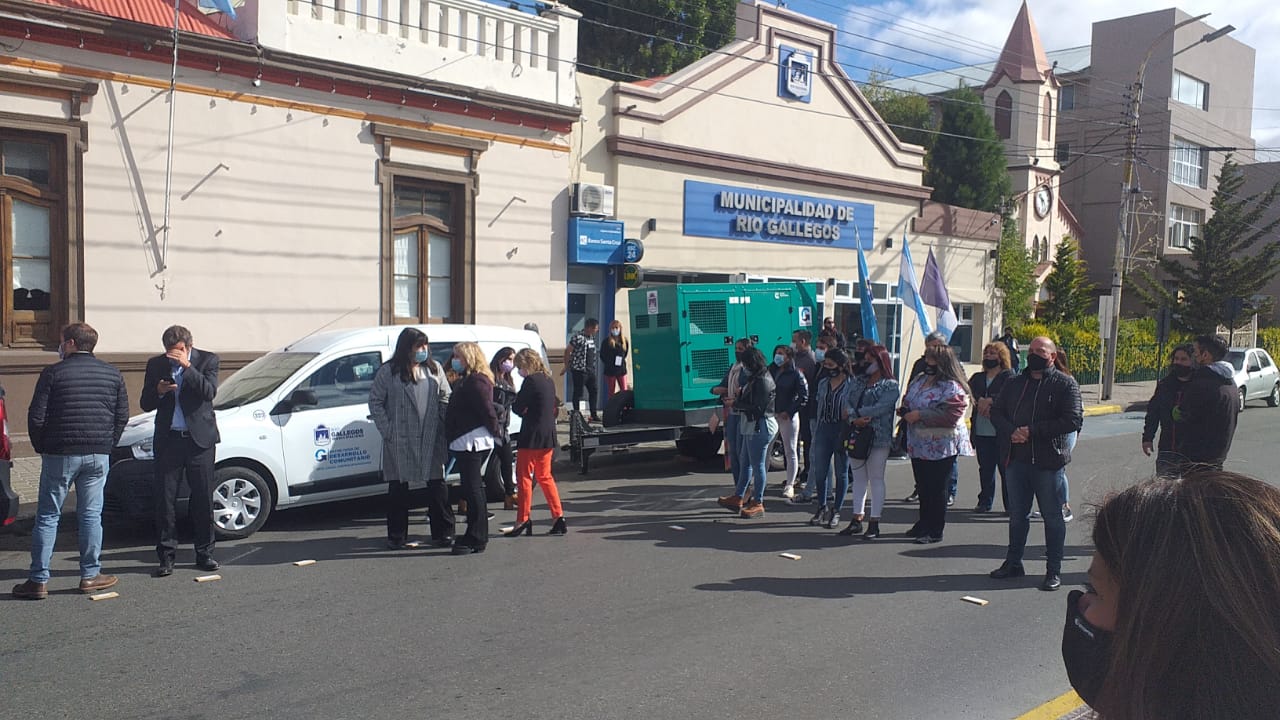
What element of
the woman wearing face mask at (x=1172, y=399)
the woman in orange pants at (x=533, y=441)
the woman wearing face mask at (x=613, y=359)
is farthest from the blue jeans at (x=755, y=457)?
the woman wearing face mask at (x=613, y=359)

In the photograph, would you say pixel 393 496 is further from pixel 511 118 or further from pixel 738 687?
pixel 511 118

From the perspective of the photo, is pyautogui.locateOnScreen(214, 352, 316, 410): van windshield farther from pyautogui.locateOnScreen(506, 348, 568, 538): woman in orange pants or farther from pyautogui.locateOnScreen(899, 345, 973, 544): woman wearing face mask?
pyautogui.locateOnScreen(899, 345, 973, 544): woman wearing face mask

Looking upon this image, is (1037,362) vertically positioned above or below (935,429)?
above

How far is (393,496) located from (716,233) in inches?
480

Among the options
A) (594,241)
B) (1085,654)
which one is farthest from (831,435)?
(594,241)

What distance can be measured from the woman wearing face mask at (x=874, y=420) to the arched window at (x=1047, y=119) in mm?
30245

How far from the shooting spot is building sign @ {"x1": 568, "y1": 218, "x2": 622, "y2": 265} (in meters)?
16.8

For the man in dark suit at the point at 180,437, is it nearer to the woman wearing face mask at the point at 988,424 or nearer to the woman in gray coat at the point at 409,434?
the woman in gray coat at the point at 409,434

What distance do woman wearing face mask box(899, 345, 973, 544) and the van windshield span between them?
5591mm

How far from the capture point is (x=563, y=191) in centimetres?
1678

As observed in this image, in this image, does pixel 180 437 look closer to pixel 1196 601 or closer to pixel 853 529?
pixel 853 529

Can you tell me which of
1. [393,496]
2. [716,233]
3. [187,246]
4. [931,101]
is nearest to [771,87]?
[716,233]

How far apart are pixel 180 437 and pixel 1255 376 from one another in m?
24.6

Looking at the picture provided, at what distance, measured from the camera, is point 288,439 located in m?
8.73
